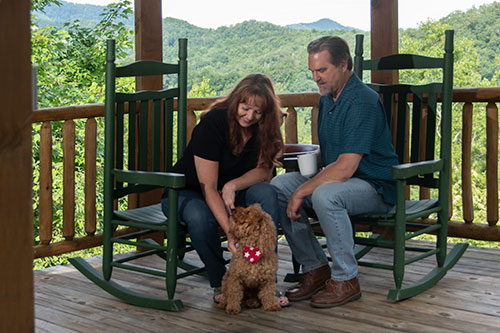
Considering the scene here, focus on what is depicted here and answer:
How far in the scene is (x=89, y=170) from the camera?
373cm

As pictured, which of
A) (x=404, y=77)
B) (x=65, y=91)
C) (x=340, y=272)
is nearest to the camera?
(x=340, y=272)

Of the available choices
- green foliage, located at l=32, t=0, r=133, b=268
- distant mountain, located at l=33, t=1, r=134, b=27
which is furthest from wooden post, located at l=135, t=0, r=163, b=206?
distant mountain, located at l=33, t=1, r=134, b=27

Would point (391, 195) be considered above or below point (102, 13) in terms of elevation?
below

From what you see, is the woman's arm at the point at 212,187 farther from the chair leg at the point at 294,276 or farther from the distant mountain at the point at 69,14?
the distant mountain at the point at 69,14

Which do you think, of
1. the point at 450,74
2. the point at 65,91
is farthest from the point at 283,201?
the point at 65,91

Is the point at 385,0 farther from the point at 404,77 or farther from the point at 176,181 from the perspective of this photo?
the point at 404,77

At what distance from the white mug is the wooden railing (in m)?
1.07

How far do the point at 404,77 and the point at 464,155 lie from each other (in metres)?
8.65

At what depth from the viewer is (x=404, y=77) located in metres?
12.2

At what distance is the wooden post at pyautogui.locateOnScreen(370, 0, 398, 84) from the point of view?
3.99 metres

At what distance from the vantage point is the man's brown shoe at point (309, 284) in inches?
119

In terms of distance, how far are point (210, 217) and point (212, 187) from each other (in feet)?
0.45

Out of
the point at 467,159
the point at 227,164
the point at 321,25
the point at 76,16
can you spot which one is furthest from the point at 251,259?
the point at 321,25

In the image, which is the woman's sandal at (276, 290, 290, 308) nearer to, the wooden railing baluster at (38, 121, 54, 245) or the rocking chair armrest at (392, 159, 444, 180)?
the rocking chair armrest at (392, 159, 444, 180)
